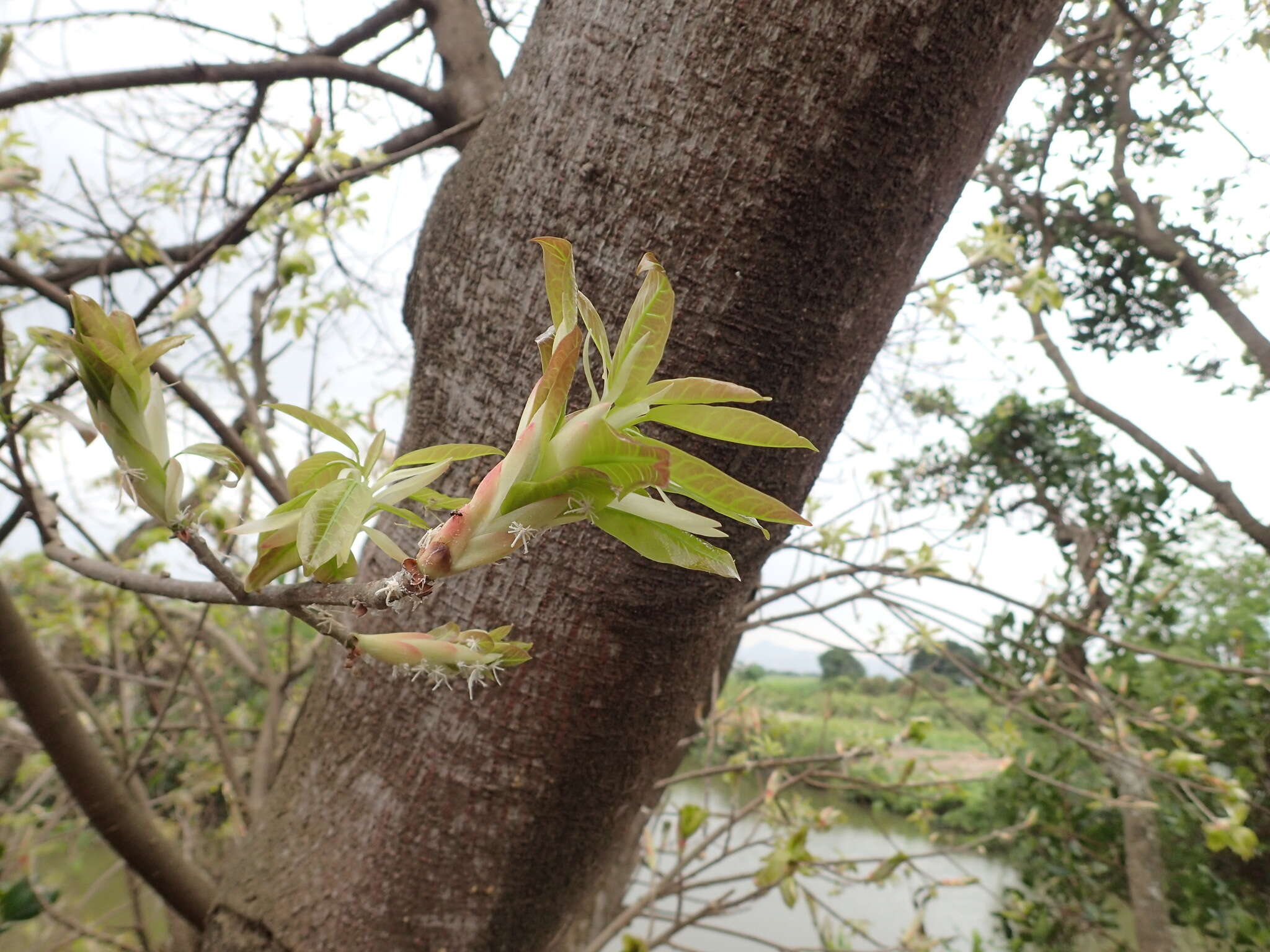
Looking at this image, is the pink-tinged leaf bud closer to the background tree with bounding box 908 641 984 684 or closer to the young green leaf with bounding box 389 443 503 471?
the young green leaf with bounding box 389 443 503 471

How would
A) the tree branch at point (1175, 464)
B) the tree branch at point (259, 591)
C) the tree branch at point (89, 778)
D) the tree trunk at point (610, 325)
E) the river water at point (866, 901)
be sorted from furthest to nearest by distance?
the river water at point (866, 901) → the tree branch at point (1175, 464) → the tree branch at point (89, 778) → the tree trunk at point (610, 325) → the tree branch at point (259, 591)

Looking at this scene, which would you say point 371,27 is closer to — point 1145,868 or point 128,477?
point 128,477

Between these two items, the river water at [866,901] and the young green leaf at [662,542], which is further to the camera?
the river water at [866,901]

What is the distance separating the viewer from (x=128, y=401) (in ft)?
0.67

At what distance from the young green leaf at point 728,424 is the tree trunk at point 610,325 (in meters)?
0.18

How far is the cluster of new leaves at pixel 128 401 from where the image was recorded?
195 mm

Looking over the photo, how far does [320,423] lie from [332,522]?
0.06m

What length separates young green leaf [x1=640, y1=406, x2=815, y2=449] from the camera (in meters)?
0.19

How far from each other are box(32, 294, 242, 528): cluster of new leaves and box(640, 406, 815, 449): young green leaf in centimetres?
14

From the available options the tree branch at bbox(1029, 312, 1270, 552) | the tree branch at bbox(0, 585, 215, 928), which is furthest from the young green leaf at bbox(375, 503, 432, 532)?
the tree branch at bbox(1029, 312, 1270, 552)

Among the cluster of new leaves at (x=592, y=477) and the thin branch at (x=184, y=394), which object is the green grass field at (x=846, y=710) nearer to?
the thin branch at (x=184, y=394)

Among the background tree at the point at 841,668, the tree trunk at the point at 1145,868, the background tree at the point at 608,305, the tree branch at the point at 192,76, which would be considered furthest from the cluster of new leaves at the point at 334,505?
the background tree at the point at 841,668

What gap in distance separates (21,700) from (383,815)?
0.94 feet

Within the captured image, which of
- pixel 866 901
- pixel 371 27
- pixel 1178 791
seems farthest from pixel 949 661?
pixel 866 901
